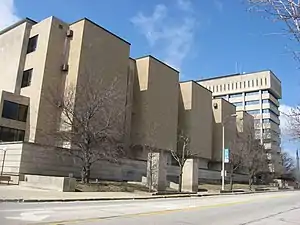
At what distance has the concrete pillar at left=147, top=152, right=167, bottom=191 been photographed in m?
33.0

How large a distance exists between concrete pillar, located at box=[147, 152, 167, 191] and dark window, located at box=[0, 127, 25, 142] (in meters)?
17.4

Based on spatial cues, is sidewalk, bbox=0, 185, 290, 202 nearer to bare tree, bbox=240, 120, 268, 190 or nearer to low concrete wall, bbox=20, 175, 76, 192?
low concrete wall, bbox=20, 175, 76, 192

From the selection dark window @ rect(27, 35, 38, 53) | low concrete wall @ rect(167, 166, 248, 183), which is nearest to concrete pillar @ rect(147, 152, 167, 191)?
low concrete wall @ rect(167, 166, 248, 183)

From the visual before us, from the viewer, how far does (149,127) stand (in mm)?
53719

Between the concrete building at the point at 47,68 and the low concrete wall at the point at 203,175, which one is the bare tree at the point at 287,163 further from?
the concrete building at the point at 47,68

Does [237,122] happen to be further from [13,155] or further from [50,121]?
[13,155]

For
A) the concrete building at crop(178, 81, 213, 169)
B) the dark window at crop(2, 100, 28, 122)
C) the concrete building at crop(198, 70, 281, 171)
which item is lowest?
the dark window at crop(2, 100, 28, 122)

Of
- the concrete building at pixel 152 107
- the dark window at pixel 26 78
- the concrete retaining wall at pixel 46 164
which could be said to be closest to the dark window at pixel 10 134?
the dark window at pixel 26 78

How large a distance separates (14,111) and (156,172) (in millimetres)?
19493

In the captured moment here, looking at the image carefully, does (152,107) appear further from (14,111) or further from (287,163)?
(287,163)

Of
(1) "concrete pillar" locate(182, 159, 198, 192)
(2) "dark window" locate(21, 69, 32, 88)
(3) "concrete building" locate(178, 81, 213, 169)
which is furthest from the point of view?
(3) "concrete building" locate(178, 81, 213, 169)

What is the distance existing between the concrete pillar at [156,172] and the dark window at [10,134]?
1743 centimetres

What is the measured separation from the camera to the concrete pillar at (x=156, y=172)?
3303cm

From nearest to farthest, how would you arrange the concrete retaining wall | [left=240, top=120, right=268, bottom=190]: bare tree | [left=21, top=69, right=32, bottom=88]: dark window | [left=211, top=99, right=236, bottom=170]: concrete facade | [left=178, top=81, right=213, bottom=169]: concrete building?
the concrete retaining wall → [left=21, top=69, right=32, bottom=88]: dark window → [left=240, top=120, right=268, bottom=190]: bare tree → [left=178, top=81, right=213, bottom=169]: concrete building → [left=211, top=99, right=236, bottom=170]: concrete facade
